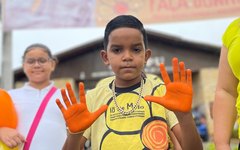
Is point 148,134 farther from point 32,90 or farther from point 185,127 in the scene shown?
point 32,90

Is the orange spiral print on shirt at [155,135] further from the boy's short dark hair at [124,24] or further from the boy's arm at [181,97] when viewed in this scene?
the boy's short dark hair at [124,24]

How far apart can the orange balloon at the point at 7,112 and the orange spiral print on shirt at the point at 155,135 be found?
0.93m

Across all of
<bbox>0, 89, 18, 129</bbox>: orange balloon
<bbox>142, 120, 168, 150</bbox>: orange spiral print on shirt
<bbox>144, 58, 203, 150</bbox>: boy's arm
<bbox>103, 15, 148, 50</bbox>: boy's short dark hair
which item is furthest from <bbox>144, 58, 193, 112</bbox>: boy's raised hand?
<bbox>0, 89, 18, 129</bbox>: orange balloon

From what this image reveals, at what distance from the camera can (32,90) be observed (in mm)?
2580

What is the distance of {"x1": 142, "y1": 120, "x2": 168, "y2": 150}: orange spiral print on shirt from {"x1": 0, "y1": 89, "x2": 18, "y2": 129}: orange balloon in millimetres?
929

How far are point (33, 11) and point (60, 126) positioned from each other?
4209 millimetres

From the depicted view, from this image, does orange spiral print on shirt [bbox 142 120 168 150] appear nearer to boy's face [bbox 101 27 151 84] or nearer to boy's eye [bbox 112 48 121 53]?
boy's face [bbox 101 27 151 84]

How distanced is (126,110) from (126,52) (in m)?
0.25

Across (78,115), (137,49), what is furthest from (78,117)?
(137,49)

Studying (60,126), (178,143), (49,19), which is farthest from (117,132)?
(49,19)

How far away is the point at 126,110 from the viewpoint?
174 cm

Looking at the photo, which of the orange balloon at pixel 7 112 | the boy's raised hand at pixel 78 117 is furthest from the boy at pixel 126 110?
the orange balloon at pixel 7 112

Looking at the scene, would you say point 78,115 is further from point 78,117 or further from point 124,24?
point 124,24

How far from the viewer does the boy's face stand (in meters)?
1.70
